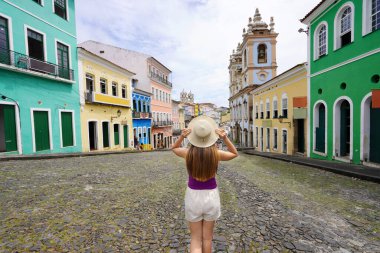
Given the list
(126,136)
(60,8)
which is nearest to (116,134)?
(126,136)

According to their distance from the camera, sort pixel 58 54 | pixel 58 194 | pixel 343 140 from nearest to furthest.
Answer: pixel 58 194, pixel 343 140, pixel 58 54

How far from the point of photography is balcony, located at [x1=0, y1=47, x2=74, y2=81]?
9766 mm

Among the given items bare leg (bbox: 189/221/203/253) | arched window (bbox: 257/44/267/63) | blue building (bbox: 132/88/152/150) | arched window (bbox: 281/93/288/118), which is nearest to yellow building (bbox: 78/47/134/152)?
blue building (bbox: 132/88/152/150)

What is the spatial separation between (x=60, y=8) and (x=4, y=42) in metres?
5.02

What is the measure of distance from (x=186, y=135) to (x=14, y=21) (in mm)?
12728

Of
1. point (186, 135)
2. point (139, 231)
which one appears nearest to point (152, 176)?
point (139, 231)

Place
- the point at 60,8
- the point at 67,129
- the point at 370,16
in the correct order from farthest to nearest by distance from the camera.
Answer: the point at 67,129, the point at 60,8, the point at 370,16

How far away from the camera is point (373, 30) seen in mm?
7875

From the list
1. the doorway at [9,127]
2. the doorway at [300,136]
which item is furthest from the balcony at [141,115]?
the doorway at [300,136]

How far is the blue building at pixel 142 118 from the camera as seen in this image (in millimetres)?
23789

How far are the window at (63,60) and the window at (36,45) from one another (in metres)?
1.13

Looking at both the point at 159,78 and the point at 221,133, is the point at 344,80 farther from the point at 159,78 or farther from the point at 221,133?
the point at 159,78

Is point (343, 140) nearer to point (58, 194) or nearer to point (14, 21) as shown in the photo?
point (58, 194)

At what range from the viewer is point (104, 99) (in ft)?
57.3
